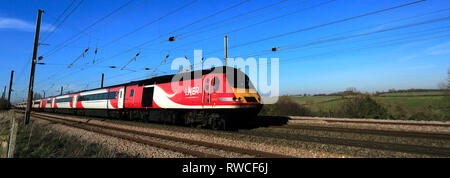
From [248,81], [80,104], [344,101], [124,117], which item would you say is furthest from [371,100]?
[80,104]

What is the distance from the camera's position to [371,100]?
18.4 m

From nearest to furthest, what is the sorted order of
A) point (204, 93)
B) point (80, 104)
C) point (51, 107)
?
point (204, 93), point (80, 104), point (51, 107)

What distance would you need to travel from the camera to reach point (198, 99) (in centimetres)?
1049

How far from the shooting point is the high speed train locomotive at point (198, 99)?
9836 millimetres

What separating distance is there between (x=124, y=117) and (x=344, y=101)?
784 inches

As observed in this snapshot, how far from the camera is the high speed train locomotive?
9836mm

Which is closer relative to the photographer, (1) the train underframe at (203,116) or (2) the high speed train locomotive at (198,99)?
(2) the high speed train locomotive at (198,99)

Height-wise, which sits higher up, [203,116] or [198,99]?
[198,99]

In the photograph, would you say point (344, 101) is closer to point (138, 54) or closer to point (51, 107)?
point (138, 54)

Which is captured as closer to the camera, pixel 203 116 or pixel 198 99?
pixel 198 99

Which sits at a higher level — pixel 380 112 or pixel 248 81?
pixel 248 81

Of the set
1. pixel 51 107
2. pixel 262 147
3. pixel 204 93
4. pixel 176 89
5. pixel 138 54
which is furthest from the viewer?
pixel 51 107
